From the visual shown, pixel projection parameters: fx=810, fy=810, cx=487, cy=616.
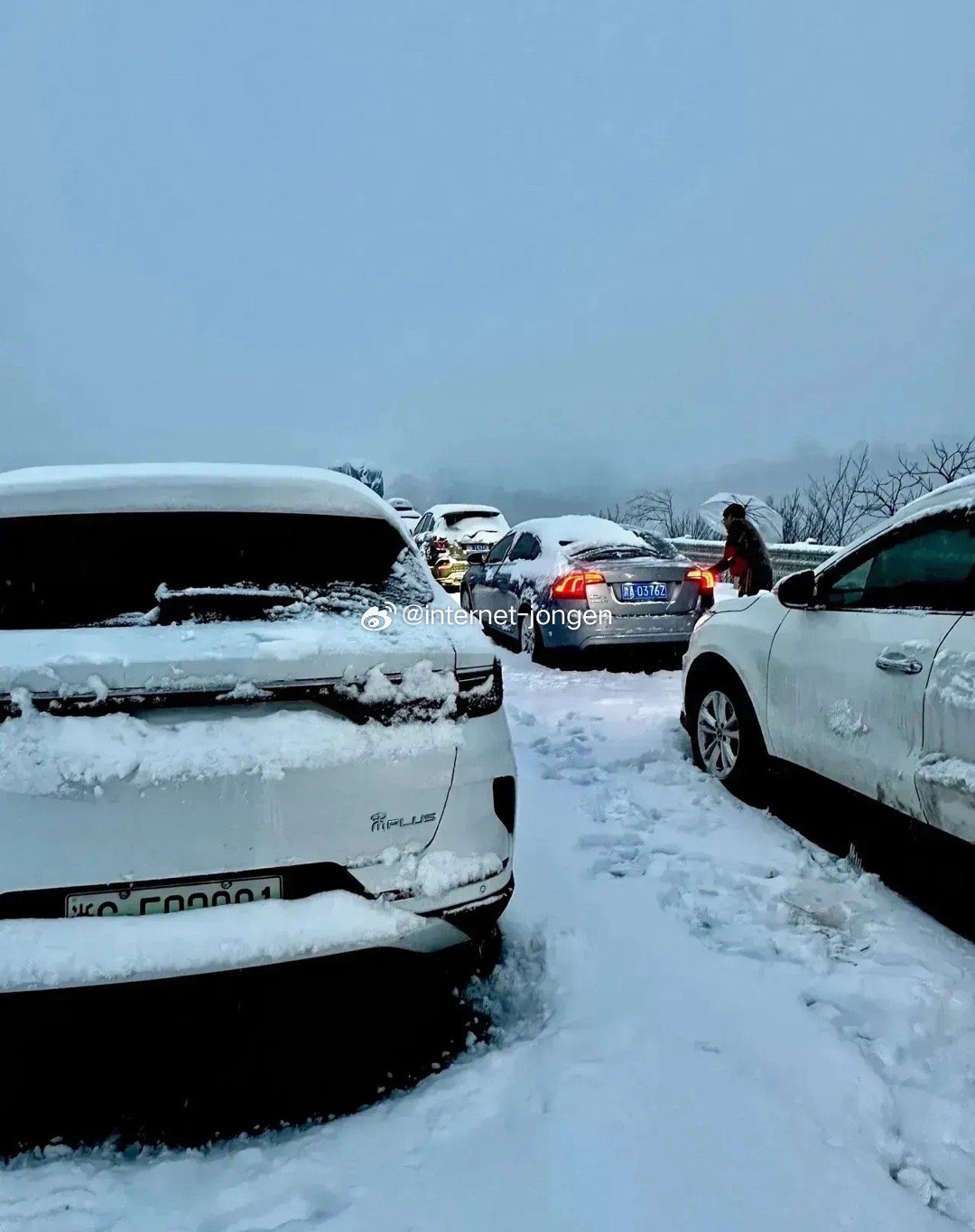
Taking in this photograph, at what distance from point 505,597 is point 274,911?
7.91m

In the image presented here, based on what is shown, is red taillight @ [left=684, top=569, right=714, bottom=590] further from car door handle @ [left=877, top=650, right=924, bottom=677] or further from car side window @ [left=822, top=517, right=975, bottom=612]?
car door handle @ [left=877, top=650, right=924, bottom=677]

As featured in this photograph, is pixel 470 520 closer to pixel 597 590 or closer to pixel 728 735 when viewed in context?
pixel 597 590

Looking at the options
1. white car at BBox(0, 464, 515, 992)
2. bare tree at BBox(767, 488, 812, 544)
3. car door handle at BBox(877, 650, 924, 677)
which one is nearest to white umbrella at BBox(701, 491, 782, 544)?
bare tree at BBox(767, 488, 812, 544)

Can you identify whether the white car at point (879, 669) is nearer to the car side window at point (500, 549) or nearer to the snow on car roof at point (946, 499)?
the snow on car roof at point (946, 499)

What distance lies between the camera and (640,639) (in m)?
8.08

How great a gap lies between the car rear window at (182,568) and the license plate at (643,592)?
5.40m

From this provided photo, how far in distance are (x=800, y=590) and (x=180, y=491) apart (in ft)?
9.30

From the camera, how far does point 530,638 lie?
9.10 m

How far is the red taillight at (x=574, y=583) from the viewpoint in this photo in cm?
805

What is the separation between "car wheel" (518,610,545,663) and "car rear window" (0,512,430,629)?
5.89 meters

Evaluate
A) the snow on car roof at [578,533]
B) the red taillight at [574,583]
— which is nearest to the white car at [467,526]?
the snow on car roof at [578,533]

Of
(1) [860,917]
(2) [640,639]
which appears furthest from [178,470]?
(2) [640,639]

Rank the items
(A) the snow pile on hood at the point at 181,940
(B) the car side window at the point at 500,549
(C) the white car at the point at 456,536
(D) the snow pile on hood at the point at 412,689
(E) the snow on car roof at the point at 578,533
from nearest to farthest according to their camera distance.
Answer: (A) the snow pile on hood at the point at 181,940
(D) the snow pile on hood at the point at 412,689
(E) the snow on car roof at the point at 578,533
(B) the car side window at the point at 500,549
(C) the white car at the point at 456,536

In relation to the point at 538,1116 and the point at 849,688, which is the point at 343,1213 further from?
the point at 849,688
